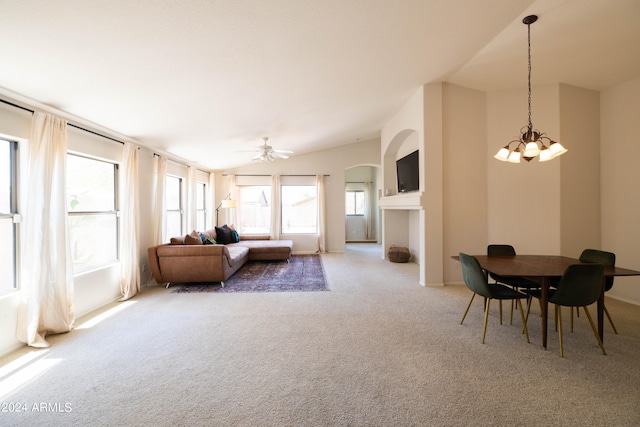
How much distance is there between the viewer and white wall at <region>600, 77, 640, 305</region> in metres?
3.62

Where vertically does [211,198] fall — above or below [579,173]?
below

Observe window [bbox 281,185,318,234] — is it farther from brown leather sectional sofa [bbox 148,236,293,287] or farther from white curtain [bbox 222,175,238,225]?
brown leather sectional sofa [bbox 148,236,293,287]

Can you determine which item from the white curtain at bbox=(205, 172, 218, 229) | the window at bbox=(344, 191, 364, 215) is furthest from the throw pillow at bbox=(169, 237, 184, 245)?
the window at bbox=(344, 191, 364, 215)

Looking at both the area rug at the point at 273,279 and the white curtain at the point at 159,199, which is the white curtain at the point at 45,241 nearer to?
the area rug at the point at 273,279

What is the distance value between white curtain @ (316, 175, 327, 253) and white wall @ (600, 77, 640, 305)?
5.67m

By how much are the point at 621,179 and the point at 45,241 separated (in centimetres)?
729

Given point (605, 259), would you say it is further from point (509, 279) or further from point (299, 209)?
point (299, 209)

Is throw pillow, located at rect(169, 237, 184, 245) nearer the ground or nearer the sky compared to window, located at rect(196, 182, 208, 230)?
nearer the ground

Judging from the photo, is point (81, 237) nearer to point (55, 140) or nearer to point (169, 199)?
point (55, 140)

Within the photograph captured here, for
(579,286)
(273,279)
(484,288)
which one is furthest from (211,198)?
(579,286)

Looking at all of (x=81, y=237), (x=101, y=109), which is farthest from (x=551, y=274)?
(x=81, y=237)

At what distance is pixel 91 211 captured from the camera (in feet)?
11.7

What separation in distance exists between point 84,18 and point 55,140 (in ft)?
5.71

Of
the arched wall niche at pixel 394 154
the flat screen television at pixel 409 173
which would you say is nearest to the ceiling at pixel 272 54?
the flat screen television at pixel 409 173
